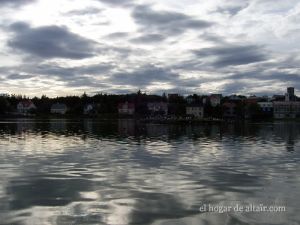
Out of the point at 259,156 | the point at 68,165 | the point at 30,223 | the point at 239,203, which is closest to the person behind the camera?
the point at 30,223

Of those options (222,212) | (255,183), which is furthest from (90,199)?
(255,183)

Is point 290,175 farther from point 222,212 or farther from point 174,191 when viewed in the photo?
point 222,212

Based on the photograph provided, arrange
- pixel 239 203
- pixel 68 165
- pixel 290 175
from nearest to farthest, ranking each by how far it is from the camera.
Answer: pixel 239 203 < pixel 290 175 < pixel 68 165

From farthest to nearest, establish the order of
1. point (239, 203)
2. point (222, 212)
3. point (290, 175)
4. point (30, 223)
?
point (290, 175)
point (239, 203)
point (222, 212)
point (30, 223)

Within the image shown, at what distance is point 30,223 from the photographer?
14.2m

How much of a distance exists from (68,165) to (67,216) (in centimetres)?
1328

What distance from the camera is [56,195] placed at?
18391 millimetres

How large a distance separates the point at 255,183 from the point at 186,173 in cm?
429

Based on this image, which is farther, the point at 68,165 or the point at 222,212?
the point at 68,165

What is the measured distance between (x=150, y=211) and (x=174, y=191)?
145 inches

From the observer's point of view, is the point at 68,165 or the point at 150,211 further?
the point at 68,165

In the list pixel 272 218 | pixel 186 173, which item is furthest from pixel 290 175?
pixel 272 218

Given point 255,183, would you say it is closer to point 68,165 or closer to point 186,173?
point 186,173

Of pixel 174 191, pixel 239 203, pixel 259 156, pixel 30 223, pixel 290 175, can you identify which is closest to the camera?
pixel 30 223
